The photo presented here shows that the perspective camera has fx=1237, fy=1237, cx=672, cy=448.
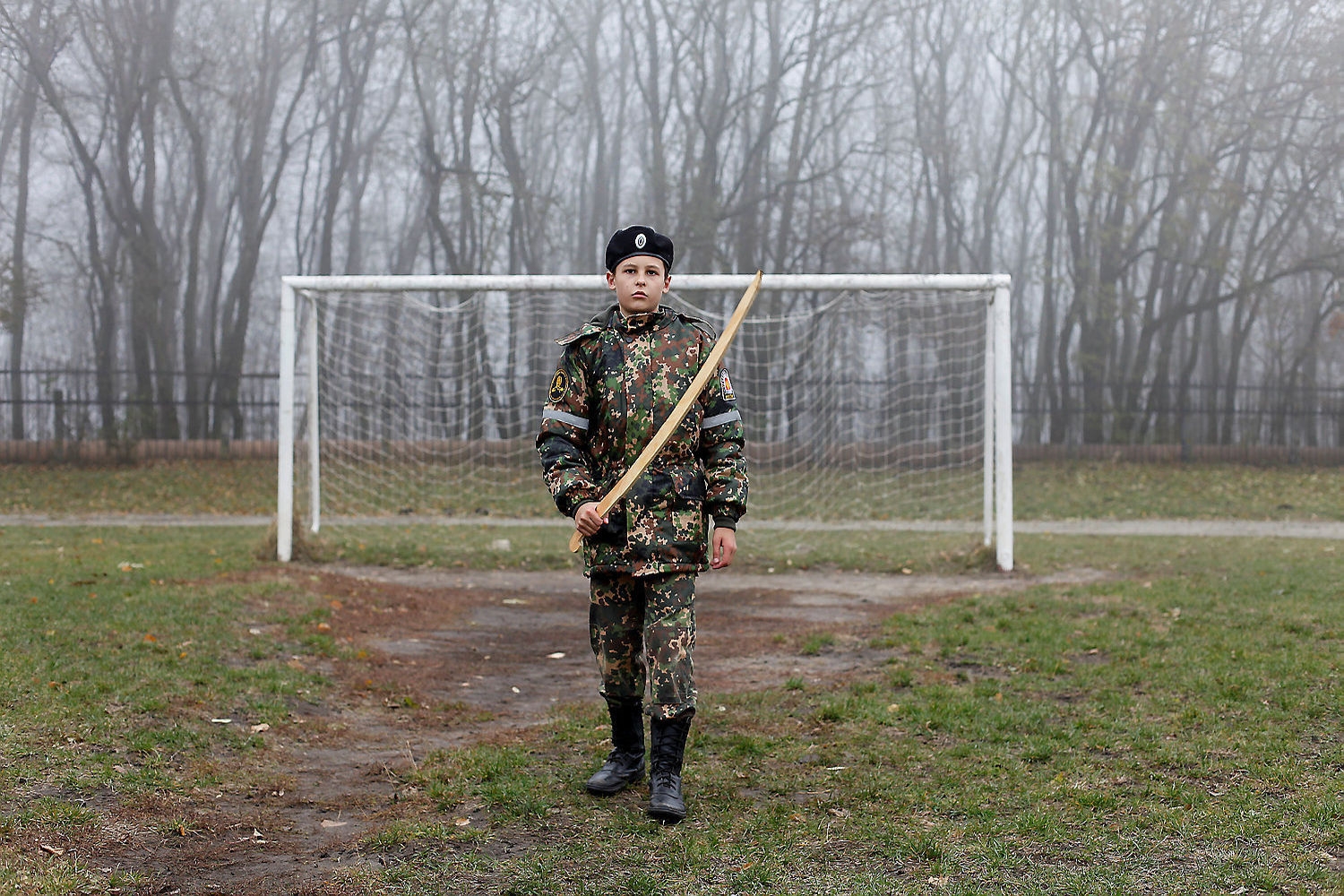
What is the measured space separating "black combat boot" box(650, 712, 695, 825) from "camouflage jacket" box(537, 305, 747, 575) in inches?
22.0

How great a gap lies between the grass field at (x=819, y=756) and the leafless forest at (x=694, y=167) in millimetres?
17884

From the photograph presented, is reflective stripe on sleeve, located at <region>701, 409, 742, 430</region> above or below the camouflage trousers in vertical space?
above

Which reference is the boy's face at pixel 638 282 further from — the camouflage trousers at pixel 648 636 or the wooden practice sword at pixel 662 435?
the camouflage trousers at pixel 648 636

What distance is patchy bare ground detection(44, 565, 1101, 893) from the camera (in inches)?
155

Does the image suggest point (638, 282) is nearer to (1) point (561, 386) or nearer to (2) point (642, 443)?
(1) point (561, 386)

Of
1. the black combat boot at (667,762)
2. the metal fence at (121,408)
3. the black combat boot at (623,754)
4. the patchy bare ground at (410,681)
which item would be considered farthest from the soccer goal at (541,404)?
the black combat boot at (667,762)

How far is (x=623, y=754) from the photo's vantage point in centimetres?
459

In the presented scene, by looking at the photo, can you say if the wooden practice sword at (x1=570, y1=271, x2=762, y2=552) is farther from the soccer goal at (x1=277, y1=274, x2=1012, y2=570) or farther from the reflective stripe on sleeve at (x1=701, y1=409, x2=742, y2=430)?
the soccer goal at (x1=277, y1=274, x2=1012, y2=570)

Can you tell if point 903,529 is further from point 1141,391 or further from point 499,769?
point 1141,391

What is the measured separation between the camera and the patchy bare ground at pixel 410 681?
3941 millimetres

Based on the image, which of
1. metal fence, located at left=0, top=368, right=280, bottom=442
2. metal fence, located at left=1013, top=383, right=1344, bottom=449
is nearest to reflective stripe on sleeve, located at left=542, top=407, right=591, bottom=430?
metal fence, located at left=0, top=368, right=280, bottom=442

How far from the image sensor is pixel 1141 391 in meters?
26.4

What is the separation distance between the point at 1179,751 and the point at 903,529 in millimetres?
10725

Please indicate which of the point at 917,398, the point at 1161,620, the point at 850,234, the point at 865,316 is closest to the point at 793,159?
the point at 850,234
